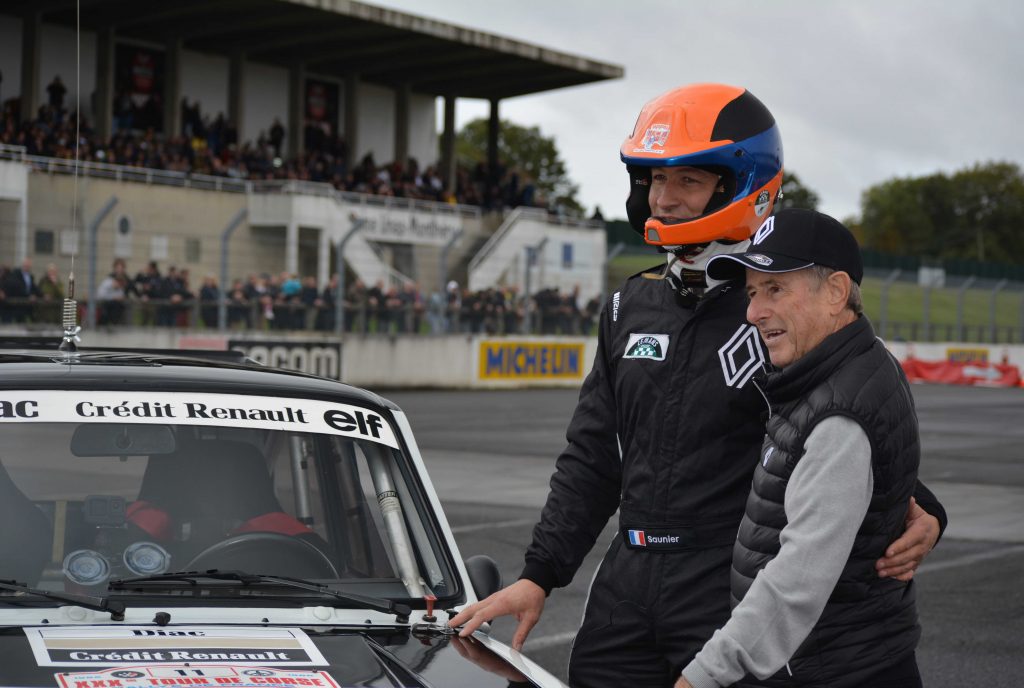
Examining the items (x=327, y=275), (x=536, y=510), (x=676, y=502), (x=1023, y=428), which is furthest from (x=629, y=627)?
(x=327, y=275)

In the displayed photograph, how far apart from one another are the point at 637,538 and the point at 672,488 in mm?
135

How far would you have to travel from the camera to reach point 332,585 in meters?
3.14

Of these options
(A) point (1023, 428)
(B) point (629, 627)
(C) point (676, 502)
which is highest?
(C) point (676, 502)

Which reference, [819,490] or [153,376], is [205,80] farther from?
[819,490]

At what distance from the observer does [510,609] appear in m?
3.05

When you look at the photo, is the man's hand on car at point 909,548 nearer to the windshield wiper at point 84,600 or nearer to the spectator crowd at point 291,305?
the windshield wiper at point 84,600

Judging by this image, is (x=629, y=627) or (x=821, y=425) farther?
(x=629, y=627)

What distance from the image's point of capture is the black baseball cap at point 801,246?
256 cm

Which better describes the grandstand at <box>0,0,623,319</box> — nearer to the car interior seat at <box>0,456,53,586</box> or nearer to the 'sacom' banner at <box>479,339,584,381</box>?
the 'sacom' banner at <box>479,339,584,381</box>

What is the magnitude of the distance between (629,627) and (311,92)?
43235 millimetres

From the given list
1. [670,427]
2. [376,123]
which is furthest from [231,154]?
[670,427]

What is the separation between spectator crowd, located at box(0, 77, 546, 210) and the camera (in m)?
32.8

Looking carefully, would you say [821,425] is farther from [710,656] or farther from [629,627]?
[629,627]

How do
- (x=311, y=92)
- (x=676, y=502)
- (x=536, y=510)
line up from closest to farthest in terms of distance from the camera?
(x=676, y=502) < (x=536, y=510) < (x=311, y=92)
